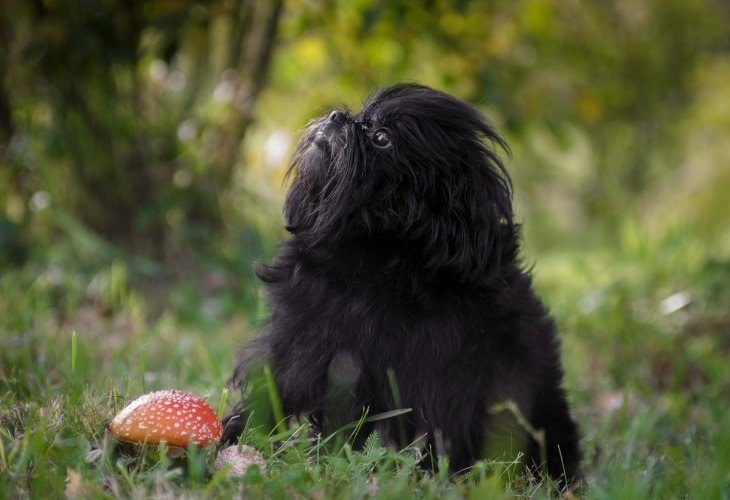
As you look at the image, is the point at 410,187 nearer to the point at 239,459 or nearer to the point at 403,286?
the point at 403,286

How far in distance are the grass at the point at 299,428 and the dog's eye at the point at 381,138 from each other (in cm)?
95

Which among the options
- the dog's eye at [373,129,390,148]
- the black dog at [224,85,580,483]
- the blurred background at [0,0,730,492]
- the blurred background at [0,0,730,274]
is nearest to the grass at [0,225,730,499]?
the blurred background at [0,0,730,492]

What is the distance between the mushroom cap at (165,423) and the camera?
1996 mm

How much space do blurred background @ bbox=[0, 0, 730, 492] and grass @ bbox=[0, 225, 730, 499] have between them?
2 cm

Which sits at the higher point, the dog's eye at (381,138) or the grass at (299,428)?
the dog's eye at (381,138)

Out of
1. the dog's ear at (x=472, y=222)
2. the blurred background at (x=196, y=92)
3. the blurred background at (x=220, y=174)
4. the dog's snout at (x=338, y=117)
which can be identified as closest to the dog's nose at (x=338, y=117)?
the dog's snout at (x=338, y=117)

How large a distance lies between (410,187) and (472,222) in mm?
232

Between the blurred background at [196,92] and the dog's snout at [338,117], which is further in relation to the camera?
the blurred background at [196,92]

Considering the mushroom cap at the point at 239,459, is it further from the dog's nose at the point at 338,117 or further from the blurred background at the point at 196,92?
the blurred background at the point at 196,92

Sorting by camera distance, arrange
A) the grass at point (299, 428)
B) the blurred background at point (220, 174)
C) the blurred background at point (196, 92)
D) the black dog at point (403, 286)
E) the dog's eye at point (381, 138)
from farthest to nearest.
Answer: the blurred background at point (196, 92) → the blurred background at point (220, 174) → the dog's eye at point (381, 138) → the black dog at point (403, 286) → the grass at point (299, 428)

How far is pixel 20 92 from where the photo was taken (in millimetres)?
5414

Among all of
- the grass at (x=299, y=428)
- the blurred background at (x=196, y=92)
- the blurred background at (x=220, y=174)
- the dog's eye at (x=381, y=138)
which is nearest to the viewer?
the grass at (x=299, y=428)

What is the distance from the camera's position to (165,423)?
200cm

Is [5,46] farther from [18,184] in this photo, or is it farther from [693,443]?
[693,443]
